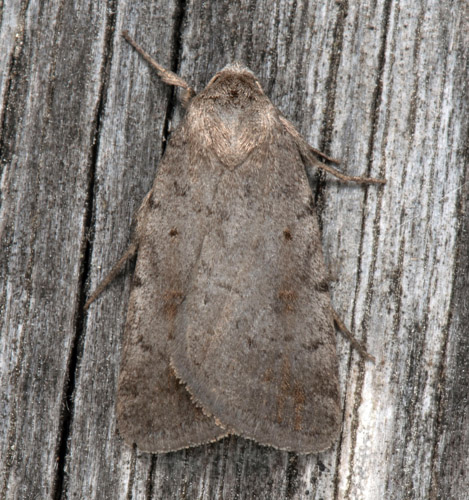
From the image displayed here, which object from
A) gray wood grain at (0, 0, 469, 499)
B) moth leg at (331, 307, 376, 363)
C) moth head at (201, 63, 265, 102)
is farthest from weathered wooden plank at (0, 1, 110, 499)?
moth leg at (331, 307, 376, 363)

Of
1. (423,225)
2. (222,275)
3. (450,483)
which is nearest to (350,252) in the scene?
(423,225)

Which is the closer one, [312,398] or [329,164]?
[312,398]

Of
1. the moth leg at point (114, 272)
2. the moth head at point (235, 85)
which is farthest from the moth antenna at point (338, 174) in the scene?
the moth leg at point (114, 272)

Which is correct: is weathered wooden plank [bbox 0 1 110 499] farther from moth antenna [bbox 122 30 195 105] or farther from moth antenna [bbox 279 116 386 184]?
moth antenna [bbox 279 116 386 184]

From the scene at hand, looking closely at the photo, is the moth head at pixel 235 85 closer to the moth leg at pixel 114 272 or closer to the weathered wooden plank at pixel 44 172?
the weathered wooden plank at pixel 44 172

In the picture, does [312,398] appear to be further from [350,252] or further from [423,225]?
[423,225]

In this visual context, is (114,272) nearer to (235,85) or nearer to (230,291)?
(230,291)
